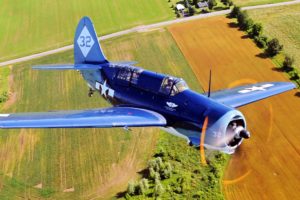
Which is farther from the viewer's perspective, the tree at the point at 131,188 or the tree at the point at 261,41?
the tree at the point at 261,41

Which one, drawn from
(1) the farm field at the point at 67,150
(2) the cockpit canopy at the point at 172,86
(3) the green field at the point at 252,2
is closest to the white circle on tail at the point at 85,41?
(1) the farm field at the point at 67,150

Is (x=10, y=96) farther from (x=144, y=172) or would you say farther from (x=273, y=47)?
(x=273, y=47)

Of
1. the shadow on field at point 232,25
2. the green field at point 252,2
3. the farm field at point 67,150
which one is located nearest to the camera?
the farm field at point 67,150

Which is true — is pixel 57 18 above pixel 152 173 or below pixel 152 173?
above

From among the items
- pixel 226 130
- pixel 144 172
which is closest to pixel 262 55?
pixel 144 172

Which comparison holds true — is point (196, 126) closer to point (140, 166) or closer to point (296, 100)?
point (140, 166)

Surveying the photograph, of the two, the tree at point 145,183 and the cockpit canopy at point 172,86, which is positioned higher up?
the cockpit canopy at point 172,86

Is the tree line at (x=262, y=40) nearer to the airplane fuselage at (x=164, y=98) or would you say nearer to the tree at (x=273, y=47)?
the tree at (x=273, y=47)

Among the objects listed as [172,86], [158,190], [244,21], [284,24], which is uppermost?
[172,86]
